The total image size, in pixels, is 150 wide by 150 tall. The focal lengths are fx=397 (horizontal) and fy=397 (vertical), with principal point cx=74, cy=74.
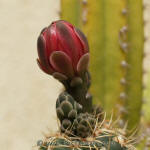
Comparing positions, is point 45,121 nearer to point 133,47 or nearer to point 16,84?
point 16,84

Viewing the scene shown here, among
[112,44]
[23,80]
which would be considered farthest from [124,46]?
[23,80]

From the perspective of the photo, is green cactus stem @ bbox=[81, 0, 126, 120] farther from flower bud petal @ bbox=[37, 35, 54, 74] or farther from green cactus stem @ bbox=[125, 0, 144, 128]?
flower bud petal @ bbox=[37, 35, 54, 74]

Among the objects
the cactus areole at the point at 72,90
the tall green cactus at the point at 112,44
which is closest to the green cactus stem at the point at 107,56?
the tall green cactus at the point at 112,44

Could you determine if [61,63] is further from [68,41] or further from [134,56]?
[134,56]

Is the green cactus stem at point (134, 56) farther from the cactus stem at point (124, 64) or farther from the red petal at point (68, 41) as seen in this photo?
the red petal at point (68, 41)

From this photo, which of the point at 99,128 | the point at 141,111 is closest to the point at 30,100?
the point at 141,111

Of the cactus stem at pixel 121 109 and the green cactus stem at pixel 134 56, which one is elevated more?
the green cactus stem at pixel 134 56
